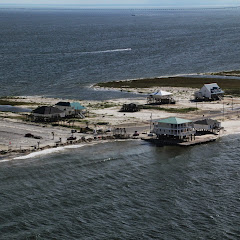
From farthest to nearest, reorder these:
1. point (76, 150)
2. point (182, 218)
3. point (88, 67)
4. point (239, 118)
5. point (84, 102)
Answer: point (88, 67) < point (84, 102) < point (239, 118) < point (76, 150) < point (182, 218)

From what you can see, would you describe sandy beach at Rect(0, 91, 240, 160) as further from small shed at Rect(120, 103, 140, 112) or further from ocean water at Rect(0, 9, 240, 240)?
ocean water at Rect(0, 9, 240, 240)

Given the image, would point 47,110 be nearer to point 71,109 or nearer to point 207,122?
point 71,109

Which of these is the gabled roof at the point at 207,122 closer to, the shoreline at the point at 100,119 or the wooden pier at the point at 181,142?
the shoreline at the point at 100,119

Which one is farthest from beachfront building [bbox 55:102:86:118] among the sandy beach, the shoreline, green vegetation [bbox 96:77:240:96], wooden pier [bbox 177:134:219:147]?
green vegetation [bbox 96:77:240:96]

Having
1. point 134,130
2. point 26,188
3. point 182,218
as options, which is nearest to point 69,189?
point 26,188

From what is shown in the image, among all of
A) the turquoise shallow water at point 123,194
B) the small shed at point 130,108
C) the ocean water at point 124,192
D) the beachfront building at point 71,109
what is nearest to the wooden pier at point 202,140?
the ocean water at point 124,192

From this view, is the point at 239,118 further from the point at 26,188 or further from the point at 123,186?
the point at 26,188
